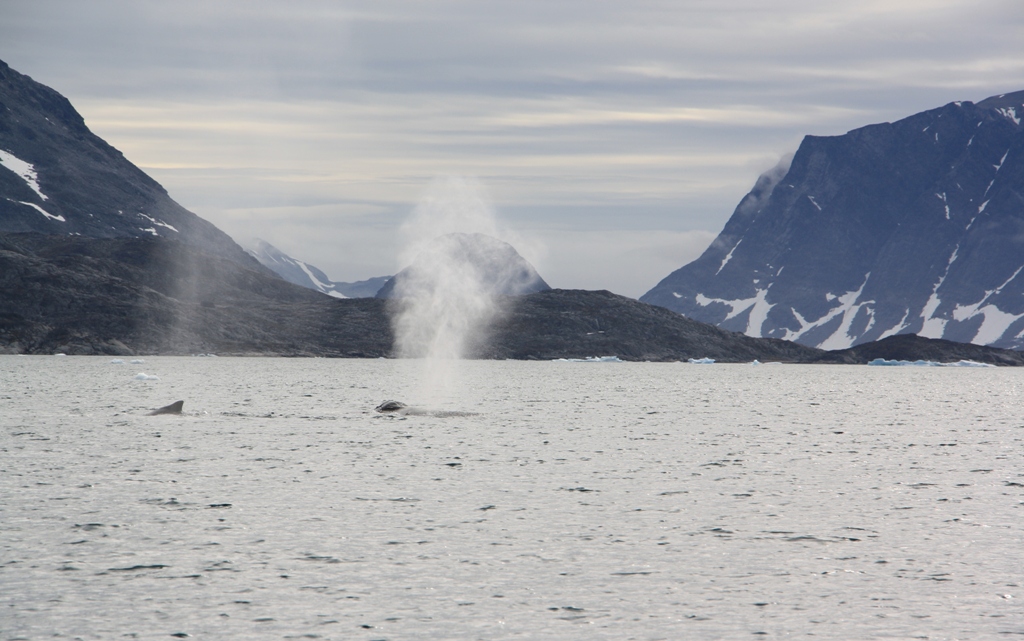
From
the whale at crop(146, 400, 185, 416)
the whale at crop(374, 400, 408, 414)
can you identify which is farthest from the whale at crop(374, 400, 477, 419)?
the whale at crop(146, 400, 185, 416)

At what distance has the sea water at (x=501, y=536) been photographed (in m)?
20.3

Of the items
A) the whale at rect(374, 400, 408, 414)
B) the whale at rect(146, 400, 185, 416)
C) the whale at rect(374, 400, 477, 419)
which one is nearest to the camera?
the whale at rect(146, 400, 185, 416)

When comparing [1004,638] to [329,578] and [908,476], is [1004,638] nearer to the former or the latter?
[329,578]

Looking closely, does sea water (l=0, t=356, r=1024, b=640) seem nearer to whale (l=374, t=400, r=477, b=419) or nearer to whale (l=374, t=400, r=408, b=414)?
whale (l=374, t=400, r=477, b=419)

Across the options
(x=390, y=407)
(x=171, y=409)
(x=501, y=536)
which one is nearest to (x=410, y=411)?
(x=390, y=407)

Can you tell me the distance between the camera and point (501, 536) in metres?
29.5

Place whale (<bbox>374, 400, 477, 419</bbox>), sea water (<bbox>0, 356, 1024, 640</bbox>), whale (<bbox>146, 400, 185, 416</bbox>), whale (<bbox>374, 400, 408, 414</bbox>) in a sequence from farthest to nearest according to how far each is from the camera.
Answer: whale (<bbox>374, 400, 408, 414</bbox>) < whale (<bbox>374, 400, 477, 419</bbox>) < whale (<bbox>146, 400, 185, 416</bbox>) < sea water (<bbox>0, 356, 1024, 640</bbox>)

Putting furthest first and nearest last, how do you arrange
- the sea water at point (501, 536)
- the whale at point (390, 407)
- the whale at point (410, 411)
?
the whale at point (390, 407) → the whale at point (410, 411) → the sea water at point (501, 536)

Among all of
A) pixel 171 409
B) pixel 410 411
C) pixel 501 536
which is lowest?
pixel 171 409

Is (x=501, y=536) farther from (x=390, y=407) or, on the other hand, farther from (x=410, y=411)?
(x=390, y=407)

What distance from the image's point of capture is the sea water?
2033 cm

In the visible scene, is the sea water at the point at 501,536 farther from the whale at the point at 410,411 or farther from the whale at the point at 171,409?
the whale at the point at 410,411

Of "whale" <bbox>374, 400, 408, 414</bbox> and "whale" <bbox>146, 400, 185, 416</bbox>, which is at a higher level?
"whale" <bbox>374, 400, 408, 414</bbox>

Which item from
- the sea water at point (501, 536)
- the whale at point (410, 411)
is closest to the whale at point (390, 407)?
the whale at point (410, 411)
